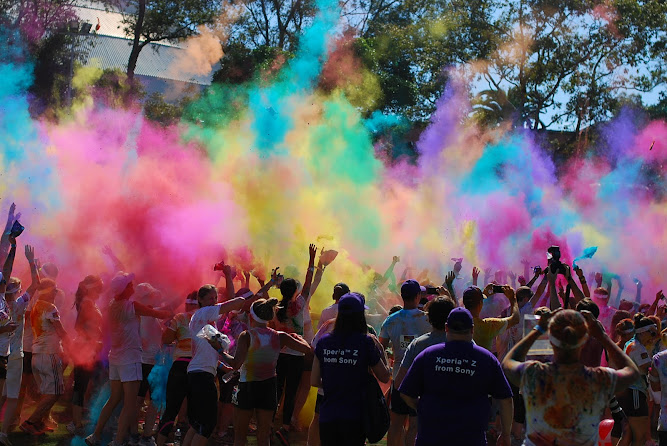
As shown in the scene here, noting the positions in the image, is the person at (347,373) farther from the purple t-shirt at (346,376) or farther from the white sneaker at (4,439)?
the white sneaker at (4,439)

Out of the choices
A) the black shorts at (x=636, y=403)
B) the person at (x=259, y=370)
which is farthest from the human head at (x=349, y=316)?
the black shorts at (x=636, y=403)

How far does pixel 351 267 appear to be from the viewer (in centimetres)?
1467

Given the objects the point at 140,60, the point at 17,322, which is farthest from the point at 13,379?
the point at 140,60

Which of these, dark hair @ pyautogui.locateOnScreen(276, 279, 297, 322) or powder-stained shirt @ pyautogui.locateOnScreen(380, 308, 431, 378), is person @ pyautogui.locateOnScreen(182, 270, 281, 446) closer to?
dark hair @ pyautogui.locateOnScreen(276, 279, 297, 322)

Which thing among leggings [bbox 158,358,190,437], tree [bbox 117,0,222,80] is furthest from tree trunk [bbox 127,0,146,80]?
leggings [bbox 158,358,190,437]

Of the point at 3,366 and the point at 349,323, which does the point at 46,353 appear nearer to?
the point at 3,366

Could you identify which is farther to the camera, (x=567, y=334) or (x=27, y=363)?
(x=27, y=363)

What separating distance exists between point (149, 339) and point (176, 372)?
3.67 feet

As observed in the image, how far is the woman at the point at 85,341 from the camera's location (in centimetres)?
821

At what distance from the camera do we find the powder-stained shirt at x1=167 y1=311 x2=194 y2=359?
7.32 m

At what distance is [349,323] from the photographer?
544 centimetres

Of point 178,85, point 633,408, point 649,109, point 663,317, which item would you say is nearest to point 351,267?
point 663,317

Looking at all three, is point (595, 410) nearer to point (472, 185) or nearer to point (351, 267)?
point (351, 267)

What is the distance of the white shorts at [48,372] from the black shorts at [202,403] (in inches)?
86.5
